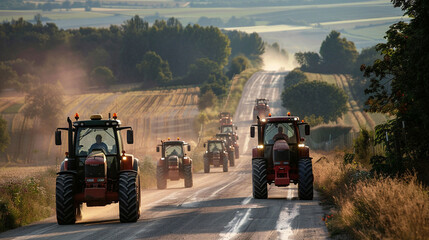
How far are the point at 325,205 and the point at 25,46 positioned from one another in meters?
160

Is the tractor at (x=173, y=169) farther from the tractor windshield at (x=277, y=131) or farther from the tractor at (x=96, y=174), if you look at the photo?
the tractor at (x=96, y=174)

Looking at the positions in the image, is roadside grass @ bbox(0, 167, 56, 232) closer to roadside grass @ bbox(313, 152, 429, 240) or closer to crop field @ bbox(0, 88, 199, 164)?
roadside grass @ bbox(313, 152, 429, 240)

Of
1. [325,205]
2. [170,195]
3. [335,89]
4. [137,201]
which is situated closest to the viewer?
[137,201]

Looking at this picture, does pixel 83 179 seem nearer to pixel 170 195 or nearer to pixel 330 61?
pixel 170 195

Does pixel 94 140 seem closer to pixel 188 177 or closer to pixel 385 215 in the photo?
pixel 385 215

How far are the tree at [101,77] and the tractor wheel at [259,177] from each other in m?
135

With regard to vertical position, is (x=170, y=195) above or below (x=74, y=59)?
below

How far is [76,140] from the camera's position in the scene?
57.4ft

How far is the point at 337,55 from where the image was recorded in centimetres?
16588

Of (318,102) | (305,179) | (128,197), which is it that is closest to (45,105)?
(318,102)

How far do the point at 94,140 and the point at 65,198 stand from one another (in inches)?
80.0

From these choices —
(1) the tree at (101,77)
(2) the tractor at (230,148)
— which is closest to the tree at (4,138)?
(2) the tractor at (230,148)

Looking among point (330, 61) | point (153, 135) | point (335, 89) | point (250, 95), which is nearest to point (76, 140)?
point (153, 135)

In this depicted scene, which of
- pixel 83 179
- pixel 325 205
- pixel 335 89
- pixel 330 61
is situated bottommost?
pixel 325 205
